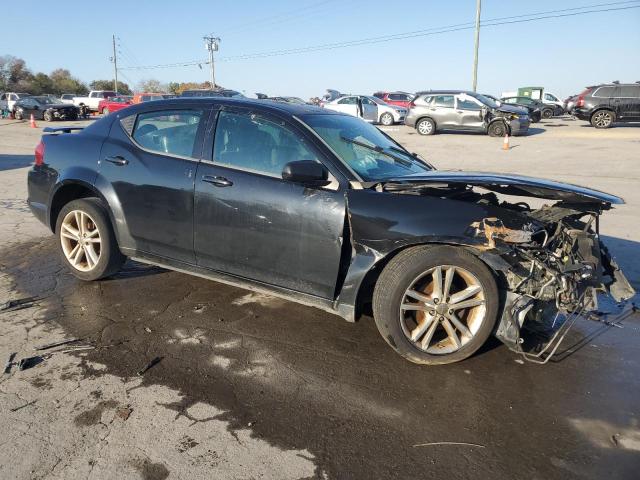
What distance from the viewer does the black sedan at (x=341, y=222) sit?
3.21 m

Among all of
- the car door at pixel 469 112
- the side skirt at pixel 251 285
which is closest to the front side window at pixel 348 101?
A: the car door at pixel 469 112

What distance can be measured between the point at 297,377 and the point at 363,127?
2346 mm

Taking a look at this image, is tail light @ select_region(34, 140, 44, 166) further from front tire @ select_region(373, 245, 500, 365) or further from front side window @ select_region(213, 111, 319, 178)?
front tire @ select_region(373, 245, 500, 365)

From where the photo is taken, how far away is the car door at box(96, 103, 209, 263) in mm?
4012

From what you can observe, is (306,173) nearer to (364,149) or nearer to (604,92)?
(364,149)

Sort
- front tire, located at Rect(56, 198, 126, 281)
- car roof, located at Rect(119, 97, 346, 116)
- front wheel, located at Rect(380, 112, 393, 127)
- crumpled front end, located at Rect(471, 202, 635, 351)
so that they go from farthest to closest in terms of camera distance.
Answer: front wheel, located at Rect(380, 112, 393, 127), front tire, located at Rect(56, 198, 126, 281), car roof, located at Rect(119, 97, 346, 116), crumpled front end, located at Rect(471, 202, 635, 351)

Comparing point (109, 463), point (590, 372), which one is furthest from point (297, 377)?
point (590, 372)

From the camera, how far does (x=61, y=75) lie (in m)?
81.0

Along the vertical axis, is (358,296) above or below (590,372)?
above

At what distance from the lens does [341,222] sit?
133 inches

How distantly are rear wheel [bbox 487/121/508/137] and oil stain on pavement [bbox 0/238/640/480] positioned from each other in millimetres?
17502

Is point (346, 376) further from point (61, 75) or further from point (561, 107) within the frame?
point (61, 75)

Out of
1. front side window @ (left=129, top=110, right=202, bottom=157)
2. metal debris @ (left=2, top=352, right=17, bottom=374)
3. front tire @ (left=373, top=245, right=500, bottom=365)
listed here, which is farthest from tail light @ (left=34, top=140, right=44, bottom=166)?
front tire @ (left=373, top=245, right=500, bottom=365)

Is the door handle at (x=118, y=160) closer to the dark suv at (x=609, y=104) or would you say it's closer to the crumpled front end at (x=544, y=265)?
the crumpled front end at (x=544, y=265)
